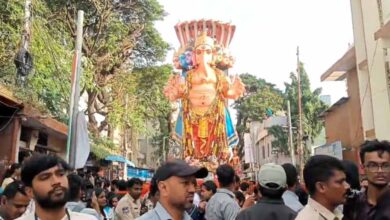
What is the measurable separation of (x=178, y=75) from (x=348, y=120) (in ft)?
34.0

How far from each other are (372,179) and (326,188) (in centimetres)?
48

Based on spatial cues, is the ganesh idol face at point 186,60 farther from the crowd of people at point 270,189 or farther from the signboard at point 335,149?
the crowd of people at point 270,189

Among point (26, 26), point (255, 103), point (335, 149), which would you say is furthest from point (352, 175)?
point (255, 103)

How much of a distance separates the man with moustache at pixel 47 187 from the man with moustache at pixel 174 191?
0.43 metres

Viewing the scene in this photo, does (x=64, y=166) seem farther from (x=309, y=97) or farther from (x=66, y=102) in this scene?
(x=309, y=97)

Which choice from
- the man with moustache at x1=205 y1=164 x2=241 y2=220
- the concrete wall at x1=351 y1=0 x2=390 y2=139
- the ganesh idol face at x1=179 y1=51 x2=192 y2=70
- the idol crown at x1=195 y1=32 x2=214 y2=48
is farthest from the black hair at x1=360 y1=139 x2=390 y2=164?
the ganesh idol face at x1=179 y1=51 x2=192 y2=70

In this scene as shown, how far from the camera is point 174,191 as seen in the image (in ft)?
8.28

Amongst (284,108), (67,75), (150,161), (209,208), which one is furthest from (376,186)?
(150,161)

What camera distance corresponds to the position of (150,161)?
5959 cm

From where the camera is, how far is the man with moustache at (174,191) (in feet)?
8.25

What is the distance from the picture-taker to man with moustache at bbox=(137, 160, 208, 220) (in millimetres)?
2514

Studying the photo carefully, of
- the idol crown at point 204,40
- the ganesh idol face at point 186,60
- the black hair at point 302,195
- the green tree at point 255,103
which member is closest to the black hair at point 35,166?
the black hair at point 302,195

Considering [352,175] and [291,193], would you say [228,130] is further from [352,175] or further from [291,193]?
[352,175]

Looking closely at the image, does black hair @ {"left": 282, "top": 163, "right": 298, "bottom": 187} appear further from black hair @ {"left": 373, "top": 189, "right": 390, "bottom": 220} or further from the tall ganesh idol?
the tall ganesh idol
